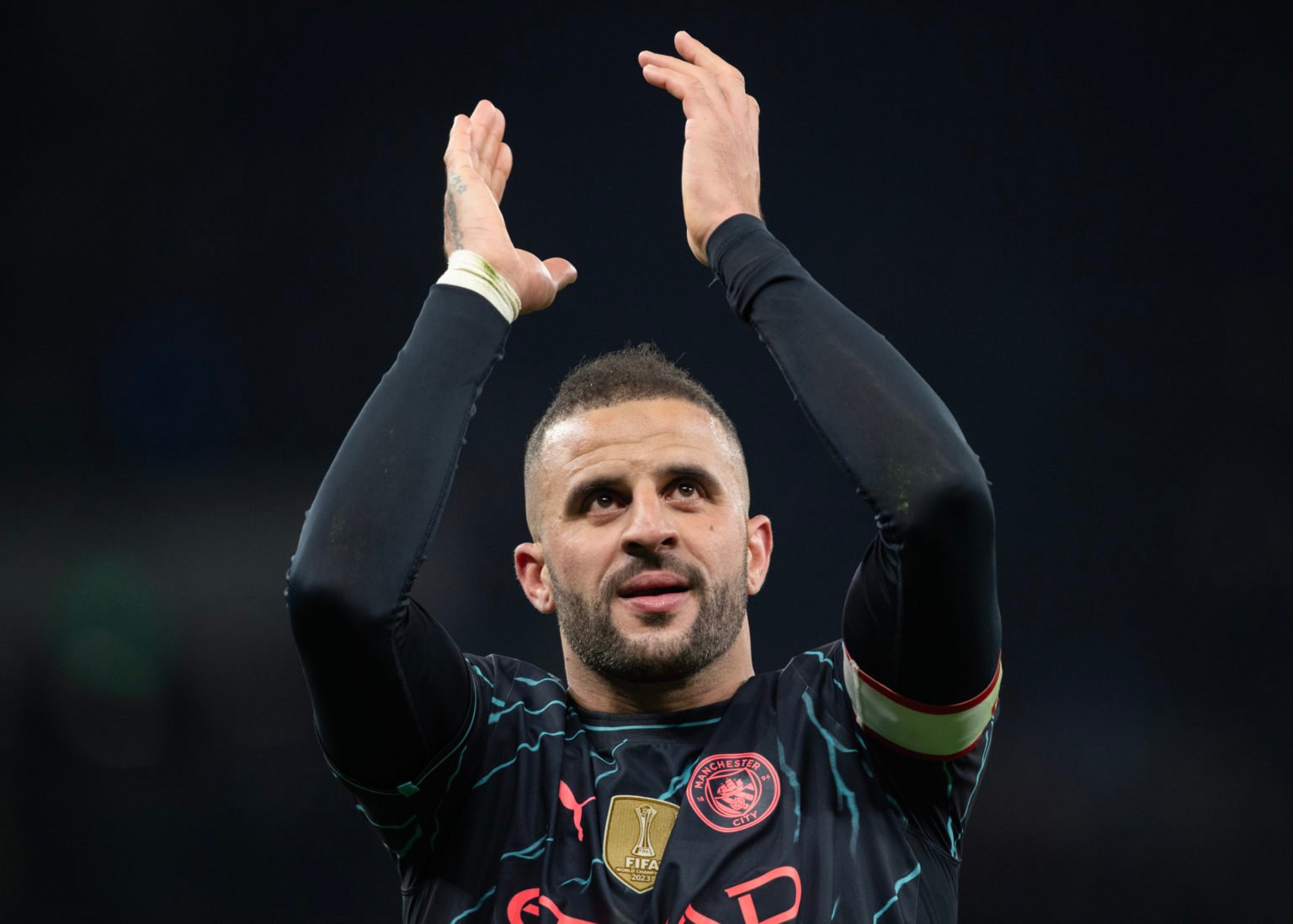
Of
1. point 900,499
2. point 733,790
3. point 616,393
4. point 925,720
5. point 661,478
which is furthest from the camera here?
point 616,393

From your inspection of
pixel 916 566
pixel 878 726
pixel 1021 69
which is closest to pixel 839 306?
pixel 916 566

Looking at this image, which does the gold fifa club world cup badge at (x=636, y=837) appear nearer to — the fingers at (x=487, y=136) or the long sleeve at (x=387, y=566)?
the long sleeve at (x=387, y=566)

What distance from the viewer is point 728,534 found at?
1900mm

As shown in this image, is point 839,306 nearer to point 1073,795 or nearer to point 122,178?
point 1073,795

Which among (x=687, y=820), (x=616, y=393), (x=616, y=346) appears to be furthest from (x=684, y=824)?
(x=616, y=346)

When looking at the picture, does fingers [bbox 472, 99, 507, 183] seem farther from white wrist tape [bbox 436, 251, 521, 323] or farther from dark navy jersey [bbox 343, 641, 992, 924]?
dark navy jersey [bbox 343, 641, 992, 924]

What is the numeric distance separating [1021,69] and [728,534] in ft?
8.58

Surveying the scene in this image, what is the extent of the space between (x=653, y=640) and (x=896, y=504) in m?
0.49

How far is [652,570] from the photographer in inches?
72.2

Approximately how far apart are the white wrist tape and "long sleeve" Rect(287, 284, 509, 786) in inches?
2.8

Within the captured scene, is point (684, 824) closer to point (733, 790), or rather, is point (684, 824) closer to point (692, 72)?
point (733, 790)

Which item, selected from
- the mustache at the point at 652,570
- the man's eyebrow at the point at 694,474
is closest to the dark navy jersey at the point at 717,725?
the mustache at the point at 652,570

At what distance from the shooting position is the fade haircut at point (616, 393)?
2.06m

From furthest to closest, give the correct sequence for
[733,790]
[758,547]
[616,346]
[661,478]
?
1. [616,346]
2. [758,547]
3. [661,478]
4. [733,790]
